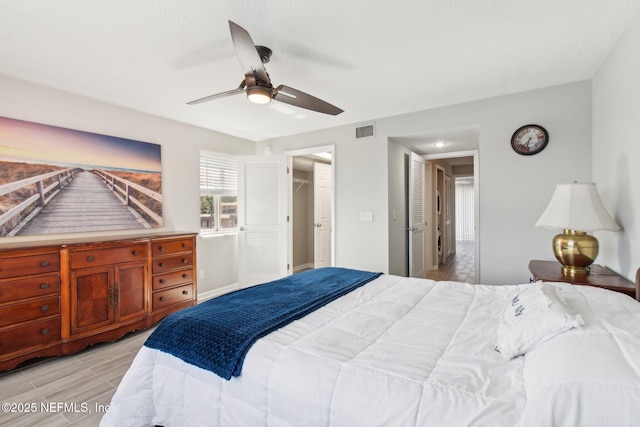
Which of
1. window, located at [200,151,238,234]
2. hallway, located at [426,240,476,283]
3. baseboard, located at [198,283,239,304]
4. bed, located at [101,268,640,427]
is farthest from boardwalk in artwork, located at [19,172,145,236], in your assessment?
hallway, located at [426,240,476,283]

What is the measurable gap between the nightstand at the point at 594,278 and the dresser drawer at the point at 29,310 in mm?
3809

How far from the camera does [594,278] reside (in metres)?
2.15

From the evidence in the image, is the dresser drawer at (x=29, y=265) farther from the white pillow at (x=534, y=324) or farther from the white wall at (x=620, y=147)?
the white wall at (x=620, y=147)

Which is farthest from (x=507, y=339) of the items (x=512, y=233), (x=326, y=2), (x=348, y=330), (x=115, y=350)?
(x=115, y=350)

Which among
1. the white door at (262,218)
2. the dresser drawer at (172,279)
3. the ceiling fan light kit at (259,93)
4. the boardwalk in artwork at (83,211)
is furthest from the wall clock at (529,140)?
the boardwalk in artwork at (83,211)

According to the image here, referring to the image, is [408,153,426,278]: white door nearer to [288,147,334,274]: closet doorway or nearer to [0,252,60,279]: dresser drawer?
[288,147,334,274]: closet doorway

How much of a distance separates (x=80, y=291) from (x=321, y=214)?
3.91m

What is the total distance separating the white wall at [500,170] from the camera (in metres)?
2.93

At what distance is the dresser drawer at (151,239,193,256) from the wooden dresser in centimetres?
1

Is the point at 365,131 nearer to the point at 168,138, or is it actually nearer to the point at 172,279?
the point at 168,138

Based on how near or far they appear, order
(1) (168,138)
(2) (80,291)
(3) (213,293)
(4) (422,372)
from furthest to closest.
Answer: (3) (213,293) → (1) (168,138) → (2) (80,291) → (4) (422,372)

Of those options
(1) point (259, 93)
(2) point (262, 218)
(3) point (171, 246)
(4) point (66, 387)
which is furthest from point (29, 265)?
(2) point (262, 218)

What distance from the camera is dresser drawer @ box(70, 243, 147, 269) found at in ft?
8.80

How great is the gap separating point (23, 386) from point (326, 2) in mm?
3309
